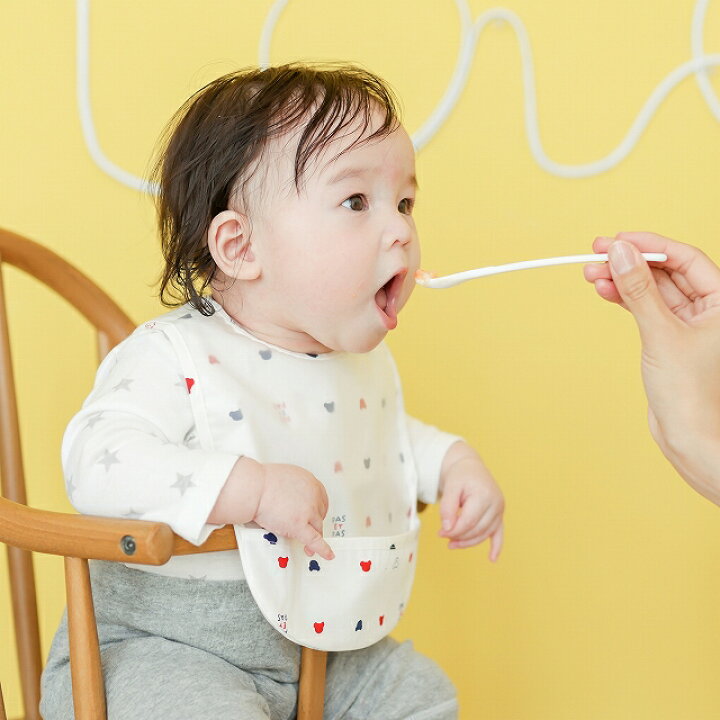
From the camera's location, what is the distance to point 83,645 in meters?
0.89

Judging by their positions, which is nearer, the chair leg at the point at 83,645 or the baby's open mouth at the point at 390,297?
the chair leg at the point at 83,645

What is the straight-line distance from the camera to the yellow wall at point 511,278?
5.05 ft

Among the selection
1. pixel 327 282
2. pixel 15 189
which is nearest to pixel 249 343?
pixel 327 282

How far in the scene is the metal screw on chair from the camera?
2.67 feet

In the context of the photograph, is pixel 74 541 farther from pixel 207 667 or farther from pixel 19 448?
pixel 19 448

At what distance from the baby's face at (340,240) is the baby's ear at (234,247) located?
0.01 metres

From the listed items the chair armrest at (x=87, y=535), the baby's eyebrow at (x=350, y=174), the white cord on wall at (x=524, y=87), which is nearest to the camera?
the chair armrest at (x=87, y=535)

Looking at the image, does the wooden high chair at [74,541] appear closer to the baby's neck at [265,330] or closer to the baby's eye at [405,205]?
the baby's neck at [265,330]

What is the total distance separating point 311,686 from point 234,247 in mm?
433

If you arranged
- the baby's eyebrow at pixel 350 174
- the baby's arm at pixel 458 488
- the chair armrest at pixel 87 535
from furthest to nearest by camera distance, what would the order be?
the baby's arm at pixel 458 488 < the baby's eyebrow at pixel 350 174 < the chair armrest at pixel 87 535

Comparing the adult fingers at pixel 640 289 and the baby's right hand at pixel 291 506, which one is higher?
the adult fingers at pixel 640 289

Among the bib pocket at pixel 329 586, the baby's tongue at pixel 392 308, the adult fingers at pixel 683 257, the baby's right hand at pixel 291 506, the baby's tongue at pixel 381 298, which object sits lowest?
the bib pocket at pixel 329 586

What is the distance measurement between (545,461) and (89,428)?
87 cm

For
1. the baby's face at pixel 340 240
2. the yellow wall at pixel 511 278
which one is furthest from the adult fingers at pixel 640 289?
the yellow wall at pixel 511 278
